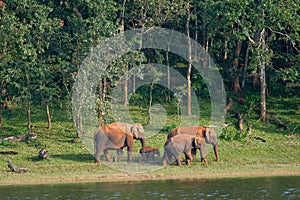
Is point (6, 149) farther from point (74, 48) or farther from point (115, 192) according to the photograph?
point (115, 192)

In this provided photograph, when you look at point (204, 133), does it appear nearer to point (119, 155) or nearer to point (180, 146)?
point (180, 146)

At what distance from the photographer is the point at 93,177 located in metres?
34.7

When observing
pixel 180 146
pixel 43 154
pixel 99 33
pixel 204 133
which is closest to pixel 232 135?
pixel 204 133

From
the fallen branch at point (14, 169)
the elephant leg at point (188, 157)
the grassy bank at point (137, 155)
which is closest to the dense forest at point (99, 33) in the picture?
the grassy bank at point (137, 155)

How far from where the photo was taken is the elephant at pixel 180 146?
120 ft

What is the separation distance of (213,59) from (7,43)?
15.6 m

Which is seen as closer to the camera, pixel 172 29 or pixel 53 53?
pixel 53 53

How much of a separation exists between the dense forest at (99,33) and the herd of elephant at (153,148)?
3.06 meters

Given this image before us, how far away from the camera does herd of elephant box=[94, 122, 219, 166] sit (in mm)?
36906

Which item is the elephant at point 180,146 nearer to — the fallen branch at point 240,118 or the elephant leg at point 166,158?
the elephant leg at point 166,158

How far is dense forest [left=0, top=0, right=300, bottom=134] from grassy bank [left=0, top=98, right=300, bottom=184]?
1422 millimetres

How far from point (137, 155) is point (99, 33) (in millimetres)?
6686

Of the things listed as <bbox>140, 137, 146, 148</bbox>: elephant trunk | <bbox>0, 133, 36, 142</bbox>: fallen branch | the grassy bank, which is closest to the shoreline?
the grassy bank

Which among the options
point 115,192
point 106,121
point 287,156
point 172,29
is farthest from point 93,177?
point 172,29
